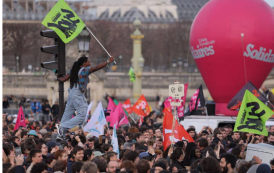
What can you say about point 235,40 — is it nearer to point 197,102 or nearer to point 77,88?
point 197,102

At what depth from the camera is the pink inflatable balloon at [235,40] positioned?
24.0 meters

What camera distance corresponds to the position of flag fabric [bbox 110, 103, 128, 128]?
20.7m

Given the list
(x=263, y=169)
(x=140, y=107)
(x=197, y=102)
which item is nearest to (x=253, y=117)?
(x=263, y=169)

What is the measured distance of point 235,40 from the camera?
24.1 meters

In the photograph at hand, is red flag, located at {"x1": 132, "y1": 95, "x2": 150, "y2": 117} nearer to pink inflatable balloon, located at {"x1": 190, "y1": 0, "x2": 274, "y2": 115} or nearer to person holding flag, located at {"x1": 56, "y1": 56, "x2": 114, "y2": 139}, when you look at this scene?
pink inflatable balloon, located at {"x1": 190, "y1": 0, "x2": 274, "y2": 115}

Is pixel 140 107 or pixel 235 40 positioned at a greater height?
pixel 235 40

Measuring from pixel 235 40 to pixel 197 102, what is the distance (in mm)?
2347

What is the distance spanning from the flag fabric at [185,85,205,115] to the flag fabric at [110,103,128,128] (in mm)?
2202

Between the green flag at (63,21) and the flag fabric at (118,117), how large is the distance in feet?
22.5

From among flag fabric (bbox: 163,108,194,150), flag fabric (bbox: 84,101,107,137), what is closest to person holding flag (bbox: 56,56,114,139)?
flag fabric (bbox: 163,108,194,150)

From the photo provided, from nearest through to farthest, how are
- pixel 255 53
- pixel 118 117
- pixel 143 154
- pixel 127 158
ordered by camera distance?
1. pixel 127 158
2. pixel 143 154
3. pixel 118 117
4. pixel 255 53

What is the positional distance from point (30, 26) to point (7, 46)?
401 cm

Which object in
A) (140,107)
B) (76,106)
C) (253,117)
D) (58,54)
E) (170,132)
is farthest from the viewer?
(140,107)

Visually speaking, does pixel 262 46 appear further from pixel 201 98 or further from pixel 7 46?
pixel 7 46
